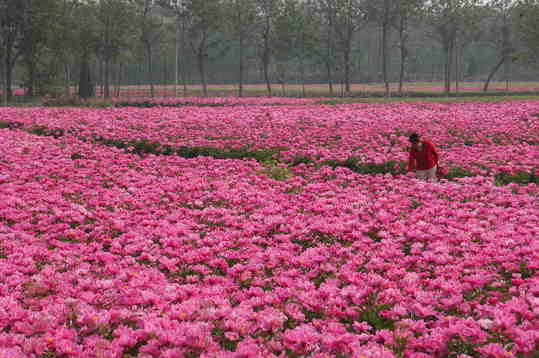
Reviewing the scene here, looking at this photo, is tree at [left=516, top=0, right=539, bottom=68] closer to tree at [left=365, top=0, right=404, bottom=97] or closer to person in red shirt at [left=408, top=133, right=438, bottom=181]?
tree at [left=365, top=0, right=404, bottom=97]

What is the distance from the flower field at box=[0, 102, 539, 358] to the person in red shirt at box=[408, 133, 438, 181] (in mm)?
546

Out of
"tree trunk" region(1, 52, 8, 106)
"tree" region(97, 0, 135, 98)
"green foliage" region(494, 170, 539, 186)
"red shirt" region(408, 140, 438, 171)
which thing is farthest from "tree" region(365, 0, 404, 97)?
"red shirt" region(408, 140, 438, 171)

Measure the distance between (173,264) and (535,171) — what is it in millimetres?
9594

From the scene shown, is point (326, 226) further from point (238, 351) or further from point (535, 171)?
point (535, 171)

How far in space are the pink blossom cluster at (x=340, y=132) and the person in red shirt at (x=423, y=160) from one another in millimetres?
1187

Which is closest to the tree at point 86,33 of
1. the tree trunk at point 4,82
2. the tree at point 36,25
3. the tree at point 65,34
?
the tree at point 65,34

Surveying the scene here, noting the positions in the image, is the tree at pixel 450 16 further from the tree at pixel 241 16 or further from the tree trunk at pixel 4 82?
the tree trunk at pixel 4 82

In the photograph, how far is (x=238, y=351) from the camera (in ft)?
14.1

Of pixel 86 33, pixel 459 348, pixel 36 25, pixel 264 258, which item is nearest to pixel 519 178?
pixel 264 258

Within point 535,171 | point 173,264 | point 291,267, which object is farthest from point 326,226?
point 535,171

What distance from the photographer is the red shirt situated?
1181 centimetres

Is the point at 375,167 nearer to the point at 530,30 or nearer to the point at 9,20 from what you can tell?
the point at 9,20

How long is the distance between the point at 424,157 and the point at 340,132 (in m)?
6.32

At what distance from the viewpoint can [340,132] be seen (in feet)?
59.0
